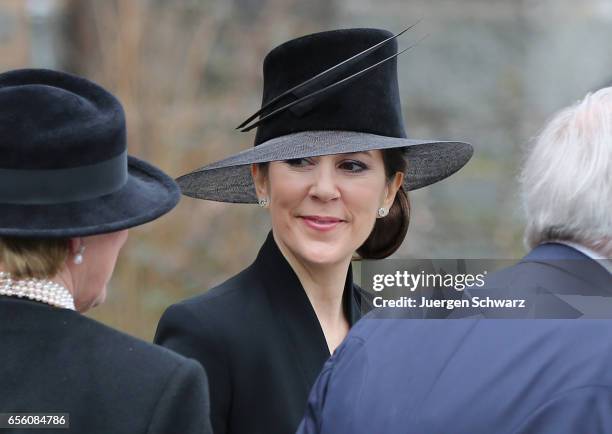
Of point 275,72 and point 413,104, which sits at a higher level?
point 413,104

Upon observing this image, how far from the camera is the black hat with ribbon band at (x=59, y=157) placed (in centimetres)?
192

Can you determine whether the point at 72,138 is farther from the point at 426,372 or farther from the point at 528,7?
the point at 528,7

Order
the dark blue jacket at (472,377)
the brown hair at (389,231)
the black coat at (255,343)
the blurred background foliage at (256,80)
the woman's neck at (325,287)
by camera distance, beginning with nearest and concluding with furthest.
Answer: the dark blue jacket at (472,377) < the black coat at (255,343) < the woman's neck at (325,287) < the brown hair at (389,231) < the blurred background foliage at (256,80)

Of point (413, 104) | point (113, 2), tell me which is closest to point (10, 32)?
point (113, 2)

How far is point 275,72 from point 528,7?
193 inches

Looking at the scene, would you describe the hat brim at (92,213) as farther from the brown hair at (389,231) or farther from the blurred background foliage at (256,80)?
the blurred background foliage at (256,80)

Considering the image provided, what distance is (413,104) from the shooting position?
703cm

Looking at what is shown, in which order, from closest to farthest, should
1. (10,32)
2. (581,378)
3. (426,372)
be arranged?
1. (581,378)
2. (426,372)
3. (10,32)

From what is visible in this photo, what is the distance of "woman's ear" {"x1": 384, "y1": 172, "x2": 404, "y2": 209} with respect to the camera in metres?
2.78

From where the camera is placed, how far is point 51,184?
6.38ft

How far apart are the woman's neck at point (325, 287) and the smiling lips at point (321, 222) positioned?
0.33 feet

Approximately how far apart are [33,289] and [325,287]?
0.96 m
